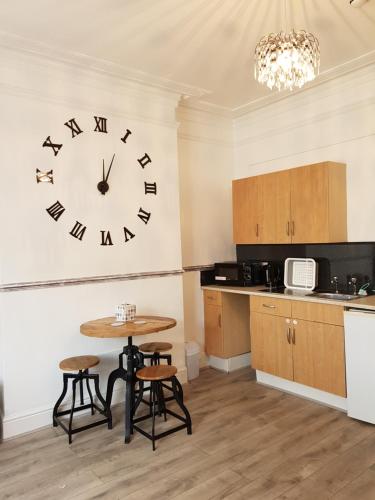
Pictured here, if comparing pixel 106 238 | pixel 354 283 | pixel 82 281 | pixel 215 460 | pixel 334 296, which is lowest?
pixel 215 460

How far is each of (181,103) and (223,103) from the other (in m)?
0.49

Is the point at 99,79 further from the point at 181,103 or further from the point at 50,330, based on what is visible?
the point at 50,330

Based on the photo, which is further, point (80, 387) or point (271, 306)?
point (271, 306)

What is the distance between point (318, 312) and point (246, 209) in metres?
1.53

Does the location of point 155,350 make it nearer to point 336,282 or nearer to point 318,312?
point 318,312

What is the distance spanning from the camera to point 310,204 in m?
3.73

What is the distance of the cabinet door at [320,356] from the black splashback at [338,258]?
2.22 feet

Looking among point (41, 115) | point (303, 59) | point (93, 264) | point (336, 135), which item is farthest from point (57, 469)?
point (336, 135)

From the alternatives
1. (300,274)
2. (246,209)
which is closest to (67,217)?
(246,209)

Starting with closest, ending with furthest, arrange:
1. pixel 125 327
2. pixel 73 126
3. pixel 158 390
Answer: pixel 125 327
pixel 158 390
pixel 73 126

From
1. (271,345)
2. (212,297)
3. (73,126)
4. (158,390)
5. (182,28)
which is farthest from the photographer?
(212,297)

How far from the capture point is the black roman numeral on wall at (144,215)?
12.1ft

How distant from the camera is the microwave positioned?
4.19 meters

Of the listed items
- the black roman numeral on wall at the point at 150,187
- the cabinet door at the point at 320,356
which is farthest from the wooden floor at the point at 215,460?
the black roman numeral on wall at the point at 150,187
